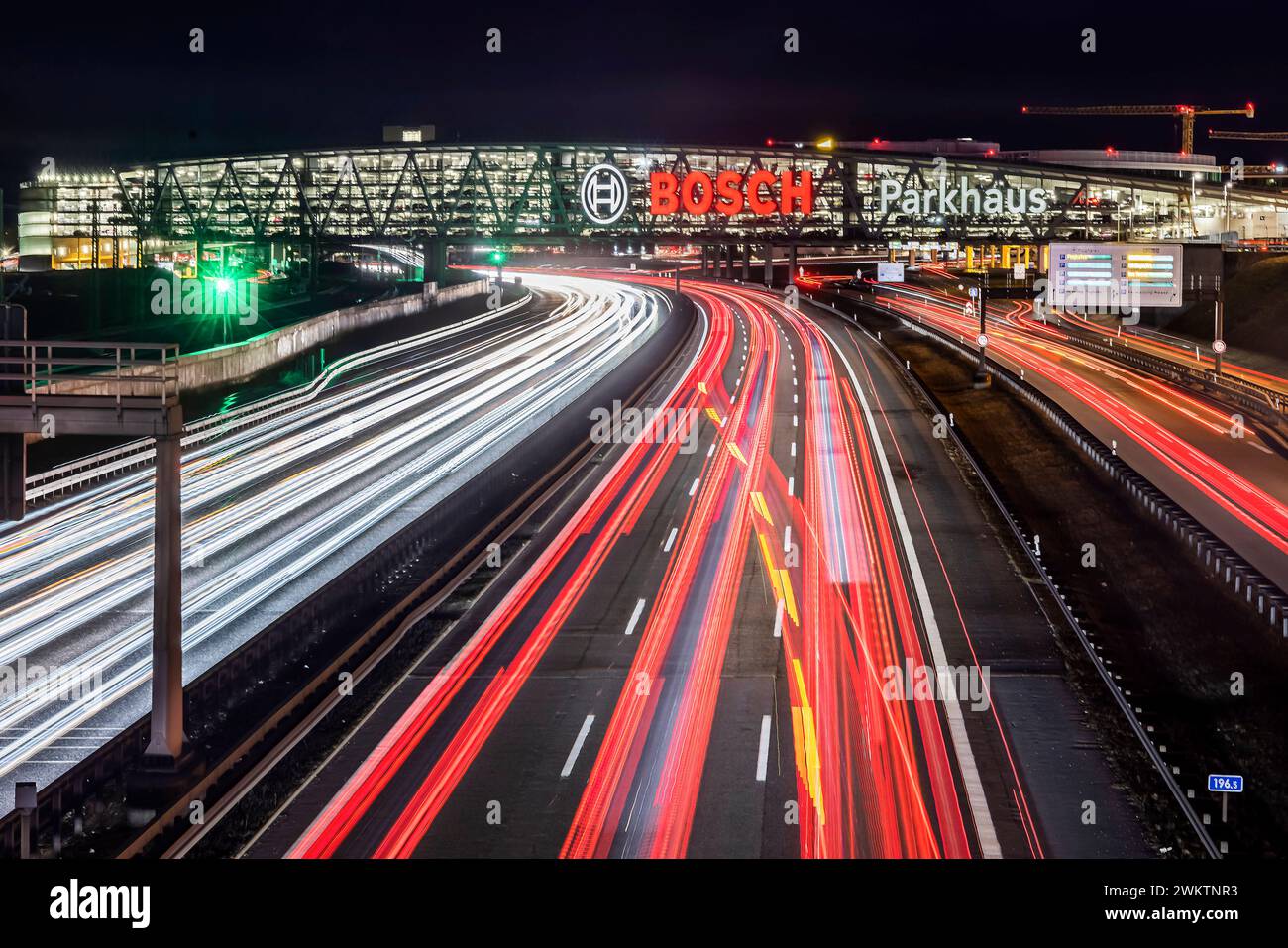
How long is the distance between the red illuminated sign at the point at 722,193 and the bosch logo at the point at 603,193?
7995 mm

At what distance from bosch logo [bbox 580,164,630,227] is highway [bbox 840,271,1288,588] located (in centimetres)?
4186

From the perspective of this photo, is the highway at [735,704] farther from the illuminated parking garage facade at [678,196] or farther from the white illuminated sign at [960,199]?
the white illuminated sign at [960,199]

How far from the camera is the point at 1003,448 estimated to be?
143ft

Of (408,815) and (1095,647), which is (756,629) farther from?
(408,815)

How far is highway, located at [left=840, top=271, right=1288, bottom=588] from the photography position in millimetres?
29984

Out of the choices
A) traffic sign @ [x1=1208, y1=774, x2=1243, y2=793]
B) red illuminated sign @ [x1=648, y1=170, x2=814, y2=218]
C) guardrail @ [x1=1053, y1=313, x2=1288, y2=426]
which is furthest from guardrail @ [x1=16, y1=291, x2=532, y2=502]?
red illuminated sign @ [x1=648, y1=170, x2=814, y2=218]

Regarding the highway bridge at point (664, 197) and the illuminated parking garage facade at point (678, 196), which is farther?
the illuminated parking garage facade at point (678, 196)

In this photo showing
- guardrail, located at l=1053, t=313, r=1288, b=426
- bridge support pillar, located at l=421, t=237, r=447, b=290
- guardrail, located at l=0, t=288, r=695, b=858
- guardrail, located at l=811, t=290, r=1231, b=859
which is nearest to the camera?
guardrail, located at l=0, t=288, r=695, b=858

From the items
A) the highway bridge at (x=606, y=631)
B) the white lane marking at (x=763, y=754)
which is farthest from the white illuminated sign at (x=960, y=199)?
the white lane marking at (x=763, y=754)

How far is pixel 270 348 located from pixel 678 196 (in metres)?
52.4

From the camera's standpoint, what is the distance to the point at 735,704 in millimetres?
19828

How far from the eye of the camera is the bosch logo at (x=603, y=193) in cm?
11344

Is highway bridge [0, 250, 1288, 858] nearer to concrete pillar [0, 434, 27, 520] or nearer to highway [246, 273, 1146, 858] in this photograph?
highway [246, 273, 1146, 858]
